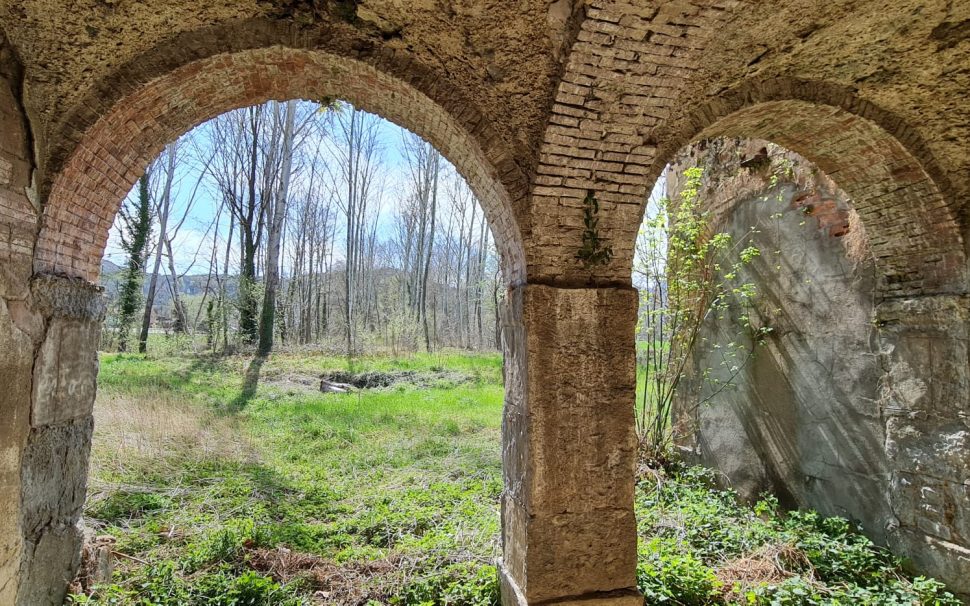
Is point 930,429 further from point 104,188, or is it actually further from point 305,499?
point 104,188

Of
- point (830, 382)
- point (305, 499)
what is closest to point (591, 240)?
point (830, 382)

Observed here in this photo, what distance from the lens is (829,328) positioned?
514 cm

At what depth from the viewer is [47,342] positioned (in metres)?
2.96

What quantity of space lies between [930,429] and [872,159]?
7.34 ft

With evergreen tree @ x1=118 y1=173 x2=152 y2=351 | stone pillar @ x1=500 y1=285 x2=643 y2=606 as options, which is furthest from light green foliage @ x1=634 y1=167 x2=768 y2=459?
evergreen tree @ x1=118 y1=173 x2=152 y2=351

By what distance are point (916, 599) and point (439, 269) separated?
2777 cm

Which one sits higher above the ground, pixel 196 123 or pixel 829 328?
pixel 196 123

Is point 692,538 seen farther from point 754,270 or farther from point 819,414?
point 754,270

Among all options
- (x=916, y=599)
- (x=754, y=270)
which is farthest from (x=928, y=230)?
(x=916, y=599)

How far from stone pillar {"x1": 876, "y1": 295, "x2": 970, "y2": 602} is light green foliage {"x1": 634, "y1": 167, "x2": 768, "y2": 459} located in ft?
4.53

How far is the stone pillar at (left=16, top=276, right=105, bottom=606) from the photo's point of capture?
288 centimetres

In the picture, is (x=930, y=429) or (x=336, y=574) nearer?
(x=336, y=574)

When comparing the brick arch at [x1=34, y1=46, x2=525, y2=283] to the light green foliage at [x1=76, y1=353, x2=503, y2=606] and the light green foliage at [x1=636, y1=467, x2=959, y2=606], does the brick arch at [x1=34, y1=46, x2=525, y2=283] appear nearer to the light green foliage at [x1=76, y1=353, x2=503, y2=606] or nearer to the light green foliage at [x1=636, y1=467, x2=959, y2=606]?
the light green foliage at [x1=76, y1=353, x2=503, y2=606]

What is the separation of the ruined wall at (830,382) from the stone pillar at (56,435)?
604cm
